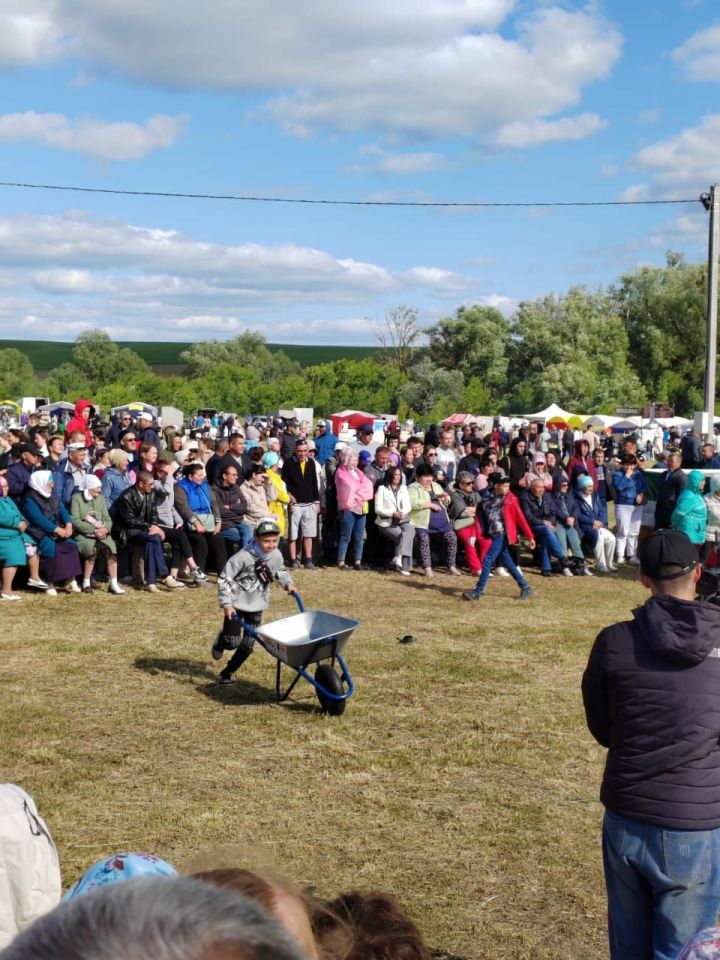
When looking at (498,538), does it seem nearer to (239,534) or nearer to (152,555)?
(239,534)

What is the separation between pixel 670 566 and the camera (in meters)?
3.54

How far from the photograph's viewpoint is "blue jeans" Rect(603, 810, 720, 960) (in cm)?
327

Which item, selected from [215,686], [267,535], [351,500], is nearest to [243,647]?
[215,686]

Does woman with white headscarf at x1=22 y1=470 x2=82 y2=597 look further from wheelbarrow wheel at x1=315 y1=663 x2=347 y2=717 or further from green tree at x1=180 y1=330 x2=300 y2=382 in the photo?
green tree at x1=180 y1=330 x2=300 y2=382

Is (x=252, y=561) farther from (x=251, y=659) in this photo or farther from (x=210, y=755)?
(x=210, y=755)

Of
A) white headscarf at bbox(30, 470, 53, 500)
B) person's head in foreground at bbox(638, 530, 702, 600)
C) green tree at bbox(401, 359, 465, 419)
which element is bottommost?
white headscarf at bbox(30, 470, 53, 500)

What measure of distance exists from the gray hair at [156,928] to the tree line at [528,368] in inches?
2615

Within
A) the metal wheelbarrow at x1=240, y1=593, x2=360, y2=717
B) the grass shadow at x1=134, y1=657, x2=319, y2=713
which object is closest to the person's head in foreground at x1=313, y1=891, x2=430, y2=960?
the metal wheelbarrow at x1=240, y1=593, x2=360, y2=717

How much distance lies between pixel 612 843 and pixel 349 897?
5.47 feet

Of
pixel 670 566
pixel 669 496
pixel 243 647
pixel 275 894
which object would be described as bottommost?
pixel 243 647

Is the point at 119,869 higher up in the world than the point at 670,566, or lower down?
lower down

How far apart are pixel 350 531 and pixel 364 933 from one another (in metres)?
13.0

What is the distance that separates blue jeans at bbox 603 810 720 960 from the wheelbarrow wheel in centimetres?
468

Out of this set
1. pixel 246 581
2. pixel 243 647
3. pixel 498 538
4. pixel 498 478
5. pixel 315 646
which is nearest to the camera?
pixel 315 646
